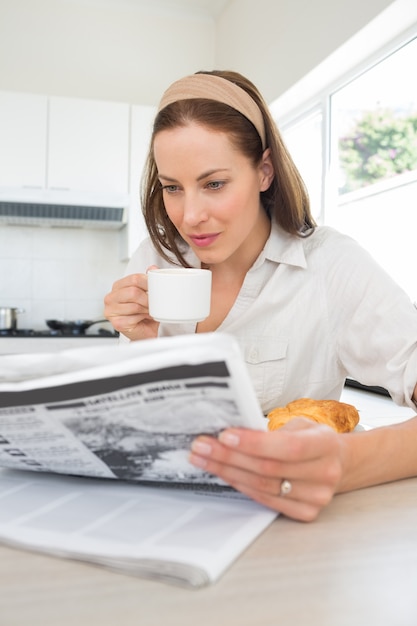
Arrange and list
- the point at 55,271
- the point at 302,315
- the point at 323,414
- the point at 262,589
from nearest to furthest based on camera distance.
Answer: the point at 262,589 < the point at 323,414 < the point at 302,315 < the point at 55,271

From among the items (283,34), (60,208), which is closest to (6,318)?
(60,208)

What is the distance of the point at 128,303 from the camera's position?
3.90 feet

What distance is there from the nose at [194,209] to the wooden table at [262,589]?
0.72 m

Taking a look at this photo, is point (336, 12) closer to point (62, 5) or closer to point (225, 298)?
point (225, 298)

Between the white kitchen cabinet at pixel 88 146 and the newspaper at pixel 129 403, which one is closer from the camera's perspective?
the newspaper at pixel 129 403

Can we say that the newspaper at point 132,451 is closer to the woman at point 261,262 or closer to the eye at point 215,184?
the woman at point 261,262

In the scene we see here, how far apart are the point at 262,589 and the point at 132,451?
0.67 ft

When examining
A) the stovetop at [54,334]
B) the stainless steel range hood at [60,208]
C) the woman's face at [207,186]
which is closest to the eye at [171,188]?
the woman's face at [207,186]

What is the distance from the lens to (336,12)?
2.64m

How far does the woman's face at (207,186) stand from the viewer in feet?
3.70

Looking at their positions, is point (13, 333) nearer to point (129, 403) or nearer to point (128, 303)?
point (128, 303)

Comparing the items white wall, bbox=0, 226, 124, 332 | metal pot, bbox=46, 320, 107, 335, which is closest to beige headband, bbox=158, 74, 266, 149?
metal pot, bbox=46, 320, 107, 335

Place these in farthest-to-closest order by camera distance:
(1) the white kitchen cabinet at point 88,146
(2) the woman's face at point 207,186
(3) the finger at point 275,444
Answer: (1) the white kitchen cabinet at point 88,146 → (2) the woman's face at point 207,186 → (3) the finger at point 275,444

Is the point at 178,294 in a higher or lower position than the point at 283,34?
lower
